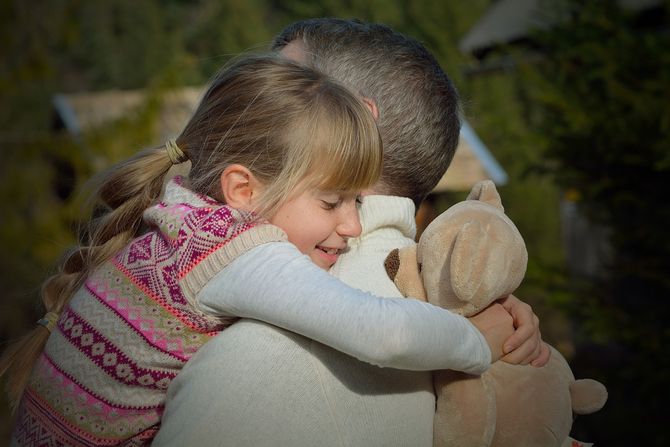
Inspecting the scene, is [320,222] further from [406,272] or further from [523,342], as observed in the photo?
[523,342]

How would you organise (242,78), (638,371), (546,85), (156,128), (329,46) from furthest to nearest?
(156,128) < (546,85) < (638,371) < (329,46) < (242,78)

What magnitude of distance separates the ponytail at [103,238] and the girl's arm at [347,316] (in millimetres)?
581

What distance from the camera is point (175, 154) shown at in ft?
6.55

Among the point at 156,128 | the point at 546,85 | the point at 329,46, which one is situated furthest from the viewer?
the point at 156,128

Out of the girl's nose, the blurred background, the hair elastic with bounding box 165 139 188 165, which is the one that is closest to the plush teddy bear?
the girl's nose

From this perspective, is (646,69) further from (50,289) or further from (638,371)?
(50,289)

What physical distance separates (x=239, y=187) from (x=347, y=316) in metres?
0.51

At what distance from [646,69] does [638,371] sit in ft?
6.62

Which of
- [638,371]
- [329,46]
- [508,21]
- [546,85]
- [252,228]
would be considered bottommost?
[638,371]

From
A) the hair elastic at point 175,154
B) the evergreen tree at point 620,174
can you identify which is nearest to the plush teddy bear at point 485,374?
the hair elastic at point 175,154

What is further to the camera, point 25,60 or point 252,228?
point 25,60

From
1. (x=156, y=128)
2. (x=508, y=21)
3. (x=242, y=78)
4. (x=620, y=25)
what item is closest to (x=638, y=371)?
(x=620, y=25)

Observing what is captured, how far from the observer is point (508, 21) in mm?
9758

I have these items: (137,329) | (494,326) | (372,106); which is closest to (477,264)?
(494,326)
